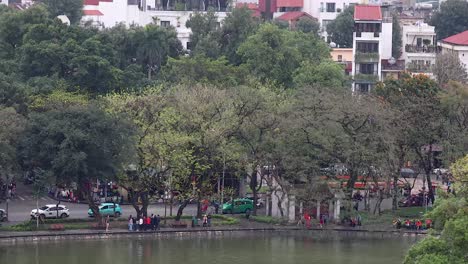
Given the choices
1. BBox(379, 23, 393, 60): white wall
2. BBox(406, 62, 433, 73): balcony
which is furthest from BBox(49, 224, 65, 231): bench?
BBox(379, 23, 393, 60): white wall

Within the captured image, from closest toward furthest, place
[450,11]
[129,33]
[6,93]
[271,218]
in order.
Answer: [271,218], [6,93], [129,33], [450,11]

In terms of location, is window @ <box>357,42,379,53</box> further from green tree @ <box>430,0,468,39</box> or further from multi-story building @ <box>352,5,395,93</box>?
green tree @ <box>430,0,468,39</box>

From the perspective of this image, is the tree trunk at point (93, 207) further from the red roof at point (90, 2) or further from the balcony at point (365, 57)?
the red roof at point (90, 2)

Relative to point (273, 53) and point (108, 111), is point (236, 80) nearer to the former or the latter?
point (273, 53)

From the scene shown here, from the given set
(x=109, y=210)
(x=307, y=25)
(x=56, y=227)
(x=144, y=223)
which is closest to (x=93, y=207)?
(x=56, y=227)

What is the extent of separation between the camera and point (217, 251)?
2041 inches

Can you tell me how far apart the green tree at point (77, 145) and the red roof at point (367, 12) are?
3864cm

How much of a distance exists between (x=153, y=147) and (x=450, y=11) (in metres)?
64.4

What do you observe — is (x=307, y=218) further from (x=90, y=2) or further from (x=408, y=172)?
Result: (x=90, y=2)

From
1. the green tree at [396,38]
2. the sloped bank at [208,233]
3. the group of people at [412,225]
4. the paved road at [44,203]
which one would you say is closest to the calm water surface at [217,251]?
the sloped bank at [208,233]

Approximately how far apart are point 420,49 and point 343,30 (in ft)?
35.7

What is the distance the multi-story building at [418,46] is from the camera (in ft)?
321

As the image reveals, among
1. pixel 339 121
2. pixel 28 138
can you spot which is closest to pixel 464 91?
pixel 339 121

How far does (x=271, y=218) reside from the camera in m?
58.7
